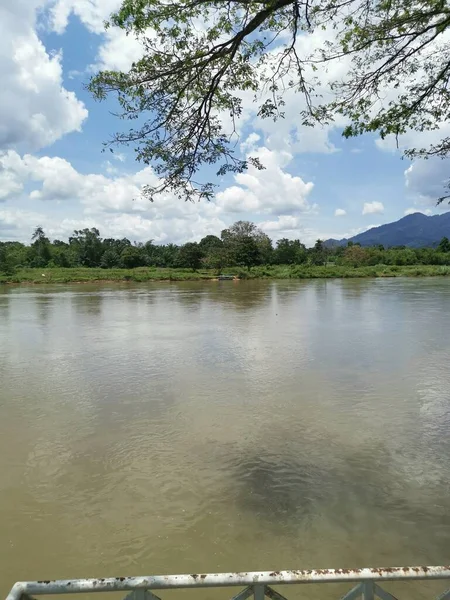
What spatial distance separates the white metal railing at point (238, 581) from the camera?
172 centimetres

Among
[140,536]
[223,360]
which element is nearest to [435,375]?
[223,360]

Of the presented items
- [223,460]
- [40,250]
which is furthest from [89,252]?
[223,460]

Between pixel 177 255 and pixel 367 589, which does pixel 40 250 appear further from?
pixel 367 589

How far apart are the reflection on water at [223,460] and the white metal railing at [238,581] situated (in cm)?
228

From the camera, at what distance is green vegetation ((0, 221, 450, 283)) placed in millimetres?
61531

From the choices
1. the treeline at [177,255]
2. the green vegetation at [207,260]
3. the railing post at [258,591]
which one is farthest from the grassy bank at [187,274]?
the railing post at [258,591]

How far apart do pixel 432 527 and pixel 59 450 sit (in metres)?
5.00

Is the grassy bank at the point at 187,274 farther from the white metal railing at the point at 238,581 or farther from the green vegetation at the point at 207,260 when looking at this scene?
the white metal railing at the point at 238,581

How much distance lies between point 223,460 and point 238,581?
14.4 ft

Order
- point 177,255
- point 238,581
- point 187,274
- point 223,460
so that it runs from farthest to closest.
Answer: point 177,255 → point 187,274 → point 223,460 → point 238,581

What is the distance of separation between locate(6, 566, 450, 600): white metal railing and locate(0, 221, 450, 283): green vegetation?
57.2 m

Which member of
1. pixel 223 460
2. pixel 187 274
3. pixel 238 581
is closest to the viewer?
pixel 238 581

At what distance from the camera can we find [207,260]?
Answer: 63156mm

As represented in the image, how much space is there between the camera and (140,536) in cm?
437
